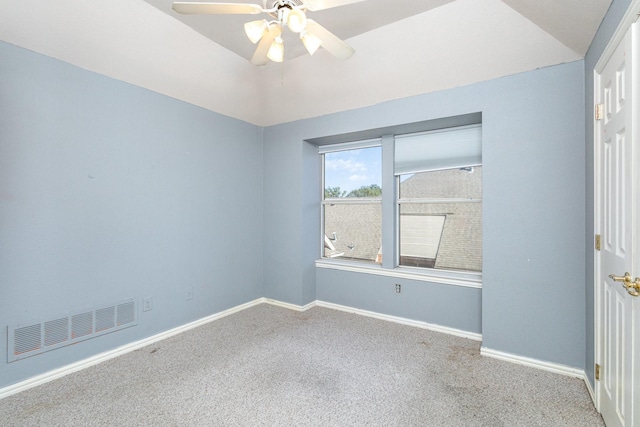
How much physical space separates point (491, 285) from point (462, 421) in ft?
3.86

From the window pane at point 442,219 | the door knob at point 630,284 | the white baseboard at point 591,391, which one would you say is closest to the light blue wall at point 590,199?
the white baseboard at point 591,391

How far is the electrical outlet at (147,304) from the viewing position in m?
2.74

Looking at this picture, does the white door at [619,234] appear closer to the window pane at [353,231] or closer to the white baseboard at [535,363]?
the white baseboard at [535,363]

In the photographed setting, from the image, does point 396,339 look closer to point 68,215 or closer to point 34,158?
point 68,215

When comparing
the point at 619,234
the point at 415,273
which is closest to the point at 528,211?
the point at 619,234

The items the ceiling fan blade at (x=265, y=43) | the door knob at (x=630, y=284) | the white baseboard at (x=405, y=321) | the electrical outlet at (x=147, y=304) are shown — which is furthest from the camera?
the white baseboard at (x=405, y=321)

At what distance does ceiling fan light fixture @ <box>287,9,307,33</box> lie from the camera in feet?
5.32

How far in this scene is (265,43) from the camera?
1951 millimetres

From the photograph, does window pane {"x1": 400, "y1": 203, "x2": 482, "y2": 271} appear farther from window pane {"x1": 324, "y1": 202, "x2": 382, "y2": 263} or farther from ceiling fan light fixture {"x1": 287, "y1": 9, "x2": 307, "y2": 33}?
ceiling fan light fixture {"x1": 287, "y1": 9, "x2": 307, "y2": 33}

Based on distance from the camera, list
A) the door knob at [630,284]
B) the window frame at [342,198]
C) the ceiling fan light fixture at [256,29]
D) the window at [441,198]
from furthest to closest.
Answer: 1. the window frame at [342,198]
2. the window at [441,198]
3. the ceiling fan light fixture at [256,29]
4. the door knob at [630,284]

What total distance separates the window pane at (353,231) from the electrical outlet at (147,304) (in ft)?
7.03

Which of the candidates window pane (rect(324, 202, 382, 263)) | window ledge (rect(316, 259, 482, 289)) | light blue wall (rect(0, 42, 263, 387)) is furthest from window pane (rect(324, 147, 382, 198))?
light blue wall (rect(0, 42, 263, 387))

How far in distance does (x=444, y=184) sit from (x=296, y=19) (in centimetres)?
230

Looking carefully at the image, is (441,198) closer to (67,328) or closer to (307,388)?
(307,388)
